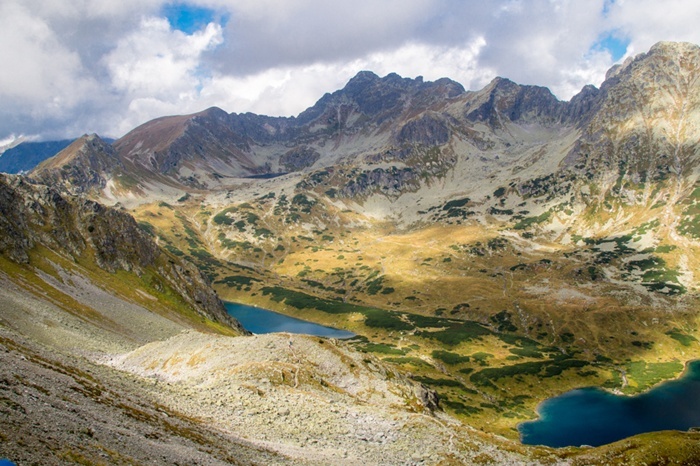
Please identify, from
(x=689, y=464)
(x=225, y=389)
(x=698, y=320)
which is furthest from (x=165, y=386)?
(x=698, y=320)

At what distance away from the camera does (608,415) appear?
124m

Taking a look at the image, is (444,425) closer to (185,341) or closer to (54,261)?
(185,341)

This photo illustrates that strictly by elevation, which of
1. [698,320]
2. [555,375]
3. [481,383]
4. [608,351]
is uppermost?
[698,320]

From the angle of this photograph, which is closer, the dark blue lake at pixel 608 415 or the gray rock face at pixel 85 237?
the gray rock face at pixel 85 237

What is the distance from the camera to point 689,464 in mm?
36031

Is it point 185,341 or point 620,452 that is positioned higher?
point 620,452

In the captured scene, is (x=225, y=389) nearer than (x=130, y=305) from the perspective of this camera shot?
Yes

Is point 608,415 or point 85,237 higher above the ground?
point 85,237

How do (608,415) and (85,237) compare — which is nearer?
(85,237)

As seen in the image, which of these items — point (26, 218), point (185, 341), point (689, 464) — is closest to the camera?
point (689, 464)

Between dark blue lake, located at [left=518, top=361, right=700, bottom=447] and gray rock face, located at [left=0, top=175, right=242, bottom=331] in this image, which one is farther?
dark blue lake, located at [left=518, top=361, right=700, bottom=447]

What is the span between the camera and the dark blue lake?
109688mm

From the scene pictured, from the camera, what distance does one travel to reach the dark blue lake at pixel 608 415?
10969 centimetres

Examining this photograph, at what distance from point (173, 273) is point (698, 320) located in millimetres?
229634
